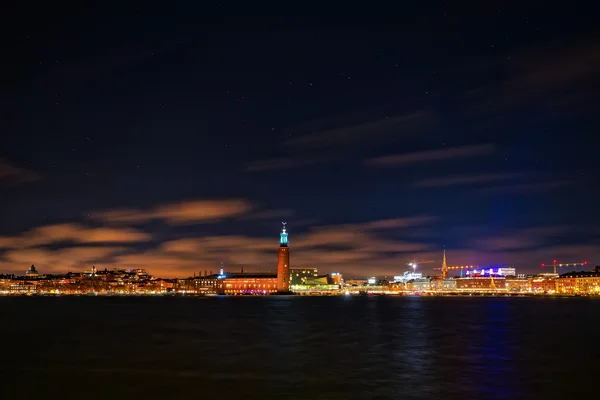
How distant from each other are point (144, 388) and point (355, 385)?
9419 millimetres

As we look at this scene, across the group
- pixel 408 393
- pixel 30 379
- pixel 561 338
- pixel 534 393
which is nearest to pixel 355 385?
pixel 408 393

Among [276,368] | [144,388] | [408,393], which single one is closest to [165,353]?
[276,368]

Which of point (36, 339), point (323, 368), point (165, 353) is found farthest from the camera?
point (36, 339)

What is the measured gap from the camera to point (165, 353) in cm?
3919

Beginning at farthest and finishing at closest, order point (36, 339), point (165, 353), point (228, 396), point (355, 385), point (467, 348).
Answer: point (36, 339) < point (467, 348) < point (165, 353) < point (355, 385) < point (228, 396)

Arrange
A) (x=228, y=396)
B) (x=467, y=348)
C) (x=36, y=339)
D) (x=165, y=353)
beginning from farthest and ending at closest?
(x=36, y=339)
(x=467, y=348)
(x=165, y=353)
(x=228, y=396)

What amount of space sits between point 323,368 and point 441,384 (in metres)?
7.12

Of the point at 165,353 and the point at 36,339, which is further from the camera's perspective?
the point at 36,339

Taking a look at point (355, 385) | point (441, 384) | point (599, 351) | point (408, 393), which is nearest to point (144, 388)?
point (355, 385)

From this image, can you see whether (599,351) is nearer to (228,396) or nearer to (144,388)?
(228,396)

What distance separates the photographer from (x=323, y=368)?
32.7 meters

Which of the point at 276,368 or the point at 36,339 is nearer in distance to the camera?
the point at 276,368

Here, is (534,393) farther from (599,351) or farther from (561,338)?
(561,338)

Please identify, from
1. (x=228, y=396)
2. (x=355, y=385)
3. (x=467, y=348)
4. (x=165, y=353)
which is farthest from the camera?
(x=467, y=348)
